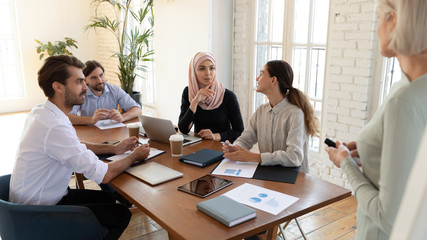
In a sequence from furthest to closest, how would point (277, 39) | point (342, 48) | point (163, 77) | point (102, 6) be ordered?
point (102, 6) < point (163, 77) < point (277, 39) < point (342, 48)

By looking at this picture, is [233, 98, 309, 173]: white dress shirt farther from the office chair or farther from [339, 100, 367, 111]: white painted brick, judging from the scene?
[339, 100, 367, 111]: white painted brick

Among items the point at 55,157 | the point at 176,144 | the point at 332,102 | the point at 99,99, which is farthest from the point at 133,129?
the point at 332,102

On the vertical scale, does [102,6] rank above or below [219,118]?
above

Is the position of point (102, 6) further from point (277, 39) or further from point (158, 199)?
point (158, 199)

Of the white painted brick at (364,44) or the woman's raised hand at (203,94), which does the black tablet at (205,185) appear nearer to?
the woman's raised hand at (203,94)

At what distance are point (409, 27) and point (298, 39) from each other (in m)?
3.27

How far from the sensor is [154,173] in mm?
1957

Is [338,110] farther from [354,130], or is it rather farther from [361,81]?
[361,81]

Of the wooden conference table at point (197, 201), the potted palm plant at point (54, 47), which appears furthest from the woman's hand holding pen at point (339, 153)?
the potted palm plant at point (54, 47)

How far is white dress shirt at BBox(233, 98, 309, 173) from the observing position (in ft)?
6.63

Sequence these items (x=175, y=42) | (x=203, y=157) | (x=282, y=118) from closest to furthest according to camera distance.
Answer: (x=203, y=157) → (x=282, y=118) → (x=175, y=42)

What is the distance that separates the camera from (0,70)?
754 centimetres

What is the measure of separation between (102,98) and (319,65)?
2.24m

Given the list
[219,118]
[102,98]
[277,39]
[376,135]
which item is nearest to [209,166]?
[219,118]
